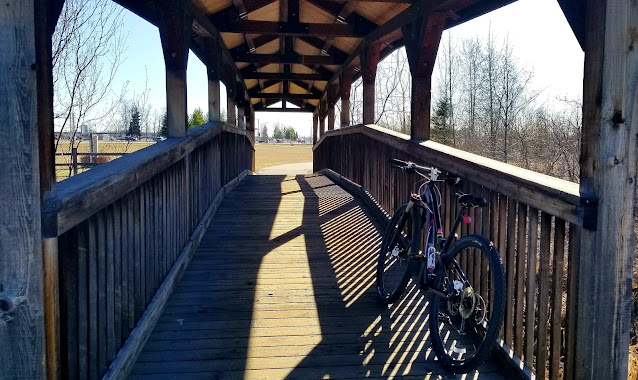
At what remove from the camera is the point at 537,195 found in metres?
2.24

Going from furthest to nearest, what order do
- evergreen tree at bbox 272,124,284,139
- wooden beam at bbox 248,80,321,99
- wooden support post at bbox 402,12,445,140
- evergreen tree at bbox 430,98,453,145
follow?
evergreen tree at bbox 272,124,284,139 → evergreen tree at bbox 430,98,453,145 → wooden beam at bbox 248,80,321,99 → wooden support post at bbox 402,12,445,140

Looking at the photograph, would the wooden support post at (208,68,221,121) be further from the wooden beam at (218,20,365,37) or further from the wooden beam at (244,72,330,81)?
the wooden beam at (244,72,330,81)

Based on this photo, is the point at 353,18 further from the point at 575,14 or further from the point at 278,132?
the point at 278,132

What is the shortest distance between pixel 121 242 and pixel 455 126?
26.7m

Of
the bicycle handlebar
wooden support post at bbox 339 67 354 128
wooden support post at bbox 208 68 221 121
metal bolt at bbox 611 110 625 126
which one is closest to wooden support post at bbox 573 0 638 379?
metal bolt at bbox 611 110 625 126

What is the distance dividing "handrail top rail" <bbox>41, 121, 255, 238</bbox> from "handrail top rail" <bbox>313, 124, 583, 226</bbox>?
1.84 metres

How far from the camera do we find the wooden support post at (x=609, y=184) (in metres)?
1.83

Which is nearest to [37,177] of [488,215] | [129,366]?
[129,366]

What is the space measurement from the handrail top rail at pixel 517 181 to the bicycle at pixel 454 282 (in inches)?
5.9

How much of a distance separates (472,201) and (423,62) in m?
2.45

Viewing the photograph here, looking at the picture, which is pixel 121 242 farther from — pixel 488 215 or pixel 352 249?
pixel 352 249

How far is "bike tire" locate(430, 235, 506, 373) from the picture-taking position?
226 cm

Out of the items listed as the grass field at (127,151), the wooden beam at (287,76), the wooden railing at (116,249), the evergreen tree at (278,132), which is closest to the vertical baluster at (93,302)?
the wooden railing at (116,249)

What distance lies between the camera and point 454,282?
2590 mm
